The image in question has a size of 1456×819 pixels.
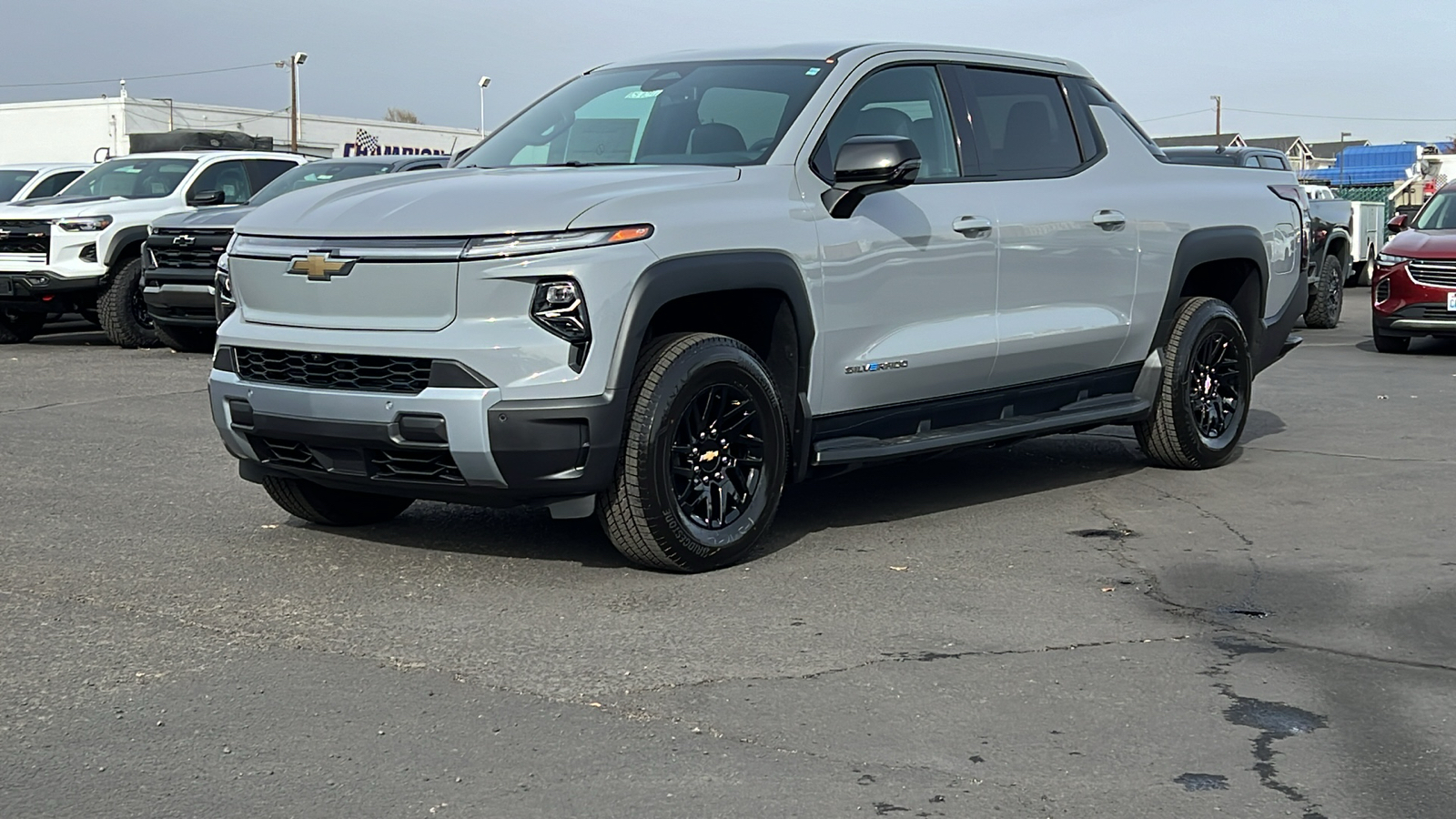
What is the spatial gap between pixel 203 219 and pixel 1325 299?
11.7 m

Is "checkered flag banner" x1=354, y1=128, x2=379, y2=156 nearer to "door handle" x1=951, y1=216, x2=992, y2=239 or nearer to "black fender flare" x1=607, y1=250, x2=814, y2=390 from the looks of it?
"door handle" x1=951, y1=216, x2=992, y2=239

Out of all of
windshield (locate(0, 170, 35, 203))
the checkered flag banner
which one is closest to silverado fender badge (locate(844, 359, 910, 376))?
windshield (locate(0, 170, 35, 203))

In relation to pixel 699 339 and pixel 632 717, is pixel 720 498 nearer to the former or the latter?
pixel 699 339

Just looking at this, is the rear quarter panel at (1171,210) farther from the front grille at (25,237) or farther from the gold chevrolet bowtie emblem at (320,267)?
the front grille at (25,237)

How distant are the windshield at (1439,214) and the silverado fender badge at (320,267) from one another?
13.0 m

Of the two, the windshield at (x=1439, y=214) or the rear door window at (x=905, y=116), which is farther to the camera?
the windshield at (x=1439, y=214)

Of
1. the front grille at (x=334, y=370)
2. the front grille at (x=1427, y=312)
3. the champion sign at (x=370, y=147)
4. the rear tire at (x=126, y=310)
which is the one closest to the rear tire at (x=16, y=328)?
Answer: the rear tire at (x=126, y=310)

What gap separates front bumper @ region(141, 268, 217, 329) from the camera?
13766 mm

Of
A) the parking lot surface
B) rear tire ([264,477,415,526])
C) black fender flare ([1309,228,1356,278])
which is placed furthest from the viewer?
black fender flare ([1309,228,1356,278])

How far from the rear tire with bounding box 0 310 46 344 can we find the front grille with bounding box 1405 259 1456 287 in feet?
41.1

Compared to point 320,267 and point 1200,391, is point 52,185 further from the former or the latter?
point 320,267

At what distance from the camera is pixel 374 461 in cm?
567

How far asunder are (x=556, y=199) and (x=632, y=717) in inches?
75.7

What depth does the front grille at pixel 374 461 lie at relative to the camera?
5578mm
